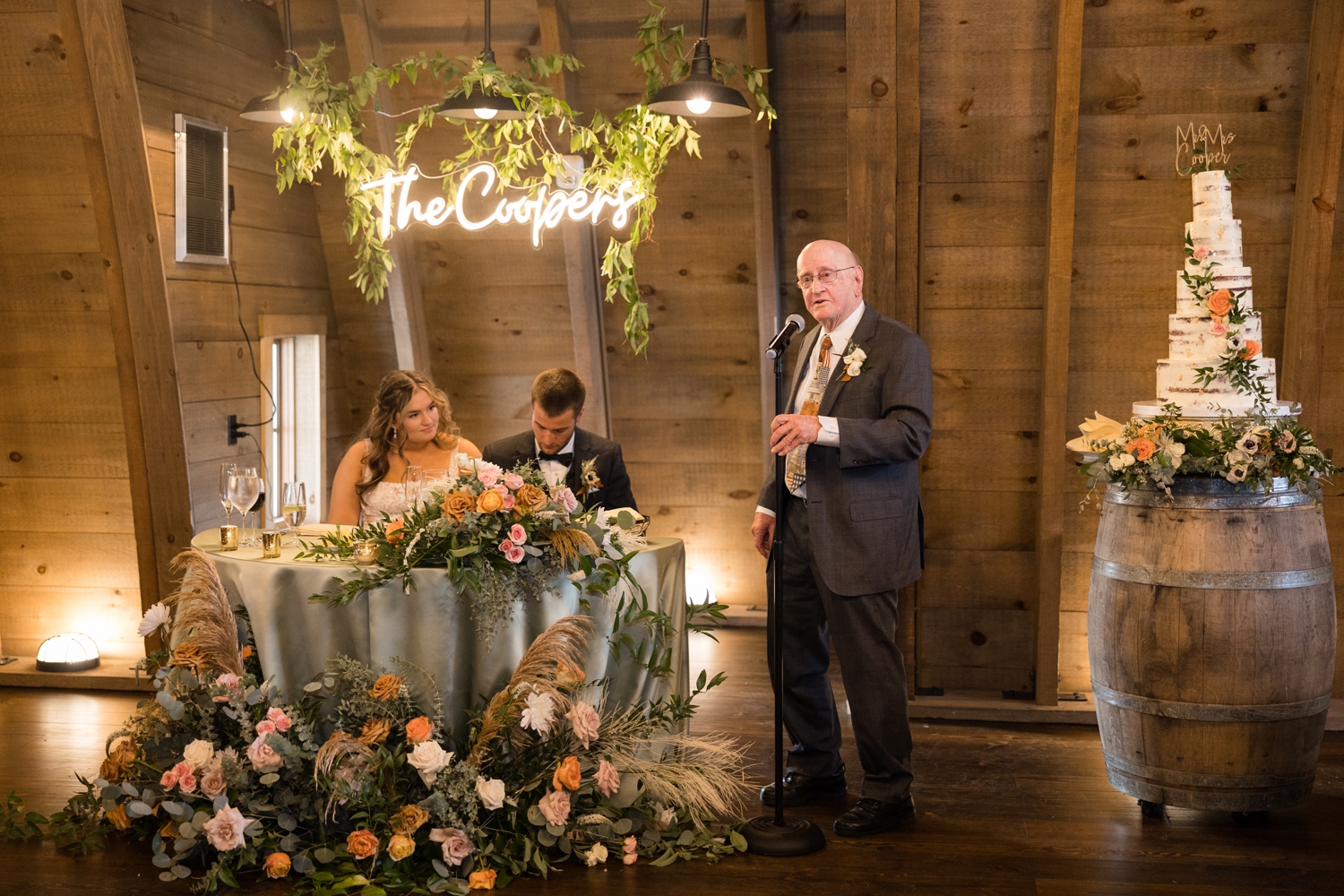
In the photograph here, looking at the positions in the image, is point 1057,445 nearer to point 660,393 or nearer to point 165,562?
point 660,393

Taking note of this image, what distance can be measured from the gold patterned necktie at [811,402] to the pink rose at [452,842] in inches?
49.6

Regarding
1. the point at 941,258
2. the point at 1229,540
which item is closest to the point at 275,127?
the point at 941,258

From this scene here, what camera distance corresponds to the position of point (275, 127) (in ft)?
16.8

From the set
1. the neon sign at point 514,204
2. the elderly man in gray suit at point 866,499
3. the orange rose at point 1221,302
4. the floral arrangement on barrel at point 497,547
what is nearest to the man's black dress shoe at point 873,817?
the elderly man in gray suit at point 866,499

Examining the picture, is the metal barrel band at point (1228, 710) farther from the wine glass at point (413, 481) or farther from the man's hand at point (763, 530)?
the wine glass at point (413, 481)

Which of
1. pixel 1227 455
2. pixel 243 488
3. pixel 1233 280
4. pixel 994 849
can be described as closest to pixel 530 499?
pixel 243 488

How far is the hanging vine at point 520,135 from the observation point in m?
4.41

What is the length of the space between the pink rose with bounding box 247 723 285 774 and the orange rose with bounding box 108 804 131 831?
1.66ft

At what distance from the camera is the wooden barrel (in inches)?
123

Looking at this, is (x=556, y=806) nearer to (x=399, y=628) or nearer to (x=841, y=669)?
(x=399, y=628)

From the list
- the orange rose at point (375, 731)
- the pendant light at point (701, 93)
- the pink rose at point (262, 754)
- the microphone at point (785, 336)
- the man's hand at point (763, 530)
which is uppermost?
the pendant light at point (701, 93)

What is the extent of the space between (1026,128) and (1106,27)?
40cm

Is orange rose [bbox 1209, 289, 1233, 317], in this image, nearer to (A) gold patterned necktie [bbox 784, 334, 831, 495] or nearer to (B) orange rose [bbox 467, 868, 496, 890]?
(A) gold patterned necktie [bbox 784, 334, 831, 495]

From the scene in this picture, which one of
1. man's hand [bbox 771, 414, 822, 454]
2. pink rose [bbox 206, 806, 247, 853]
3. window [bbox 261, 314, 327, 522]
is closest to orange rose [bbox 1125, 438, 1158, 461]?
man's hand [bbox 771, 414, 822, 454]
